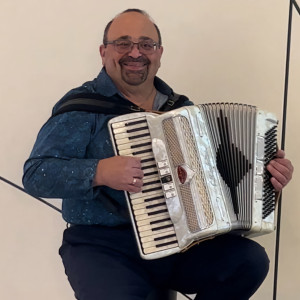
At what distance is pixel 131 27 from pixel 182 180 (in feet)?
1.61

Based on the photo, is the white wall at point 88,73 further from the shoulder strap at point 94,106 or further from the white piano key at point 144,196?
the white piano key at point 144,196

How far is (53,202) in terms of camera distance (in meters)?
1.87

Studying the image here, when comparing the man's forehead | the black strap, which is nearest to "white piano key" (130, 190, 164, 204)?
the black strap

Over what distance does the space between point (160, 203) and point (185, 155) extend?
0.13 meters

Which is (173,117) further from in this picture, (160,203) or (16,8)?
(16,8)

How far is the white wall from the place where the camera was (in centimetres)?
182

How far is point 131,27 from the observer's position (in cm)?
143

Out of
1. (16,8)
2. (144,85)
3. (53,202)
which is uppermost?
(16,8)

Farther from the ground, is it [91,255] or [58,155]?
[58,155]

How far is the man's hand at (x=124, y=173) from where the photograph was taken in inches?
46.3

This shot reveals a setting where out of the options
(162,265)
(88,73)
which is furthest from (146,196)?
(88,73)

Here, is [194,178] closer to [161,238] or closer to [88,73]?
[161,238]

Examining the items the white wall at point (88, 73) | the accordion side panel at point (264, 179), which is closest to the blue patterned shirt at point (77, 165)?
the accordion side panel at point (264, 179)

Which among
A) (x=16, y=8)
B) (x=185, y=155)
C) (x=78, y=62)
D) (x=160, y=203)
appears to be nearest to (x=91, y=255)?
(x=160, y=203)
